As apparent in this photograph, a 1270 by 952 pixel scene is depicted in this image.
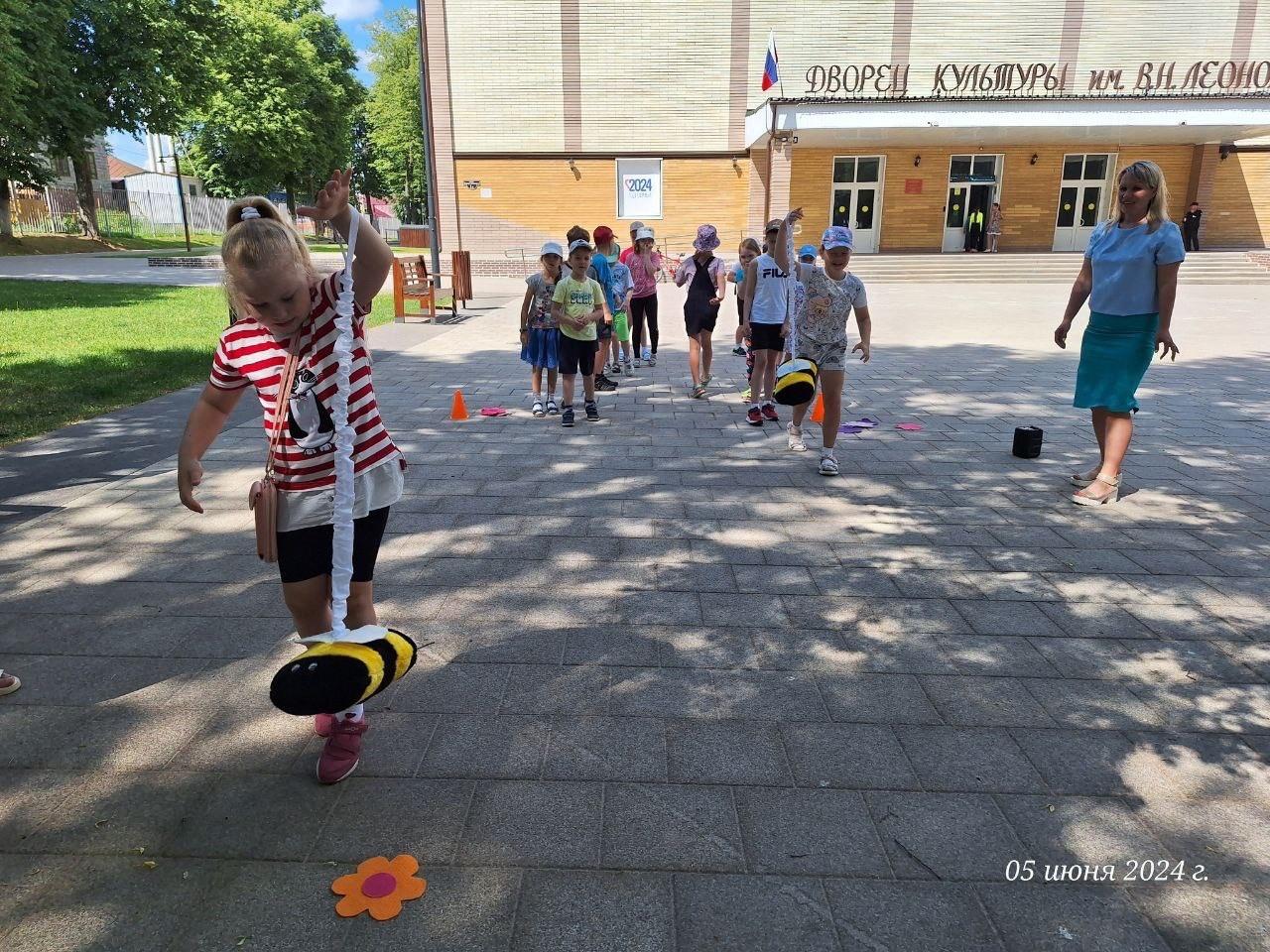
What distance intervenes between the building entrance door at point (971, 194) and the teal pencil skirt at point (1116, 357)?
28.4 meters

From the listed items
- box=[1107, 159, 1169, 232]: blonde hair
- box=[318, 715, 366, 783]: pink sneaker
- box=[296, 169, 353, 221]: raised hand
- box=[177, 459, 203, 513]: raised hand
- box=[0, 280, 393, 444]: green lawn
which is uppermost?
box=[1107, 159, 1169, 232]: blonde hair

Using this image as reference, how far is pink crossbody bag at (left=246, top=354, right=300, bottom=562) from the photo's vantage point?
2.34 m

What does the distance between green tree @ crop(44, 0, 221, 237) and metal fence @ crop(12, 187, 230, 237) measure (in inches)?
224

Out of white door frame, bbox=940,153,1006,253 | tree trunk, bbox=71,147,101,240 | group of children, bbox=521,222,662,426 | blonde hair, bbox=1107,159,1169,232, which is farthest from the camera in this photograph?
tree trunk, bbox=71,147,101,240

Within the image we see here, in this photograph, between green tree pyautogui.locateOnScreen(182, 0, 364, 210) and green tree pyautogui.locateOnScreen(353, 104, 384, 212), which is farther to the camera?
green tree pyautogui.locateOnScreen(353, 104, 384, 212)

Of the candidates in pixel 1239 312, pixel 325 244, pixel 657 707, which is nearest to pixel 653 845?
pixel 657 707

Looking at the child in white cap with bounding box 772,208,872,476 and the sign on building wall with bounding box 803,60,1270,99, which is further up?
the sign on building wall with bounding box 803,60,1270,99

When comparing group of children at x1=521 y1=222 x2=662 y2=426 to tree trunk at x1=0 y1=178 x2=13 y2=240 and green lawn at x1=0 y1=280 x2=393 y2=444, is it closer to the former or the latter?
green lawn at x1=0 y1=280 x2=393 y2=444

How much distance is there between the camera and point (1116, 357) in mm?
5387

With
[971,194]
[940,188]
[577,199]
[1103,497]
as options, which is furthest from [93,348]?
[971,194]

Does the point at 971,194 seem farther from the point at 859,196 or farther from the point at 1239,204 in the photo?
the point at 1239,204

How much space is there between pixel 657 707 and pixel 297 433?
1.63 m

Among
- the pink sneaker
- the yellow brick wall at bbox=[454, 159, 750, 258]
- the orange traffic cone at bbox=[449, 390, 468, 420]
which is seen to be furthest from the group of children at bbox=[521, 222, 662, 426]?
the yellow brick wall at bbox=[454, 159, 750, 258]

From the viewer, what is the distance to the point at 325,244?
4234cm
